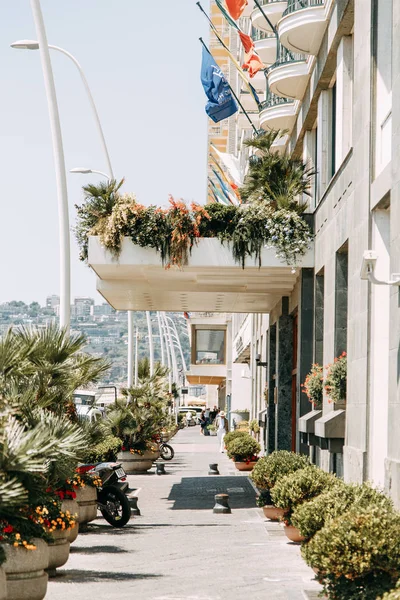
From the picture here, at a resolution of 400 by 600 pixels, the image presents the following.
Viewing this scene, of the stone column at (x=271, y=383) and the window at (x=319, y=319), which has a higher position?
the window at (x=319, y=319)

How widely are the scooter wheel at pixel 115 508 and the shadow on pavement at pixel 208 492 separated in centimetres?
461

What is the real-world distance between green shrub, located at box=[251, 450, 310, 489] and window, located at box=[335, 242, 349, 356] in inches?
83.4

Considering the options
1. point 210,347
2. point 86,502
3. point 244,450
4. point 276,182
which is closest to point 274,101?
point 276,182

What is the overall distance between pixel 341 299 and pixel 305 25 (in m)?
5.83

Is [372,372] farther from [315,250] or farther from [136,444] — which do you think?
[136,444]

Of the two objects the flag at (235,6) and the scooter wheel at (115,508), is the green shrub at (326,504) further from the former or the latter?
the flag at (235,6)

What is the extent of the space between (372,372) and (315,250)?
8408mm

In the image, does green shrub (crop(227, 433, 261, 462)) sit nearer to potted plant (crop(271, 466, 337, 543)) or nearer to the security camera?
potted plant (crop(271, 466, 337, 543))

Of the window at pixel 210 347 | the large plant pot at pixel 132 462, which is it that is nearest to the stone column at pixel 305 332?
the large plant pot at pixel 132 462

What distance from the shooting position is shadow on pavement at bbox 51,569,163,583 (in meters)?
12.6

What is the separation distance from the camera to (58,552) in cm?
1259

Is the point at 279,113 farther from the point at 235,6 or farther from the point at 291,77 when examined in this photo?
the point at 291,77

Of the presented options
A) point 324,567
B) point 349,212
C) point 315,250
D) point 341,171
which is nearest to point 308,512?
point 324,567

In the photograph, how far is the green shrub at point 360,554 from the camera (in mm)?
8625
